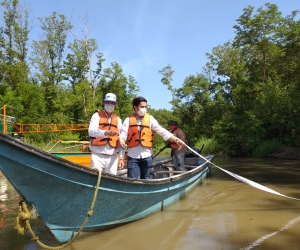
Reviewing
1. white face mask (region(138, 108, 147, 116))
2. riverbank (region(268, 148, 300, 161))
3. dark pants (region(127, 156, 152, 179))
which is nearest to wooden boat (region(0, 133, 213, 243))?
dark pants (region(127, 156, 152, 179))

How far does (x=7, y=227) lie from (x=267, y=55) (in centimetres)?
2278

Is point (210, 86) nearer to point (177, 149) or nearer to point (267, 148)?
point (267, 148)

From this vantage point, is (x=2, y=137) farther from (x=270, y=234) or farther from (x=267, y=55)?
(x=267, y=55)

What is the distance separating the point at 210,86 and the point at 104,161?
97.7ft

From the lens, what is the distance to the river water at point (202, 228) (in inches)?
145

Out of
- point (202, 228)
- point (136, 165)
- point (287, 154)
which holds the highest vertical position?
point (136, 165)

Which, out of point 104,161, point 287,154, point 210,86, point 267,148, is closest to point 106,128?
point 104,161

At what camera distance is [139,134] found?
170 inches

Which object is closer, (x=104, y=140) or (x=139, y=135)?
(x=104, y=140)

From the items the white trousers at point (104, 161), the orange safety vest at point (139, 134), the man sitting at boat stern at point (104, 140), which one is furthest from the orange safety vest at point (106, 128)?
the orange safety vest at point (139, 134)

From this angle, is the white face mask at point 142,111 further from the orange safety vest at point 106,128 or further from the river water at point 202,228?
the river water at point 202,228

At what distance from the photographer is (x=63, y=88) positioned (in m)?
28.4

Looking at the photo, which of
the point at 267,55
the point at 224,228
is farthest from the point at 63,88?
the point at 224,228

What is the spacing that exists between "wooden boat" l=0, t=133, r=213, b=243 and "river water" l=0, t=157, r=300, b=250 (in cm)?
28
